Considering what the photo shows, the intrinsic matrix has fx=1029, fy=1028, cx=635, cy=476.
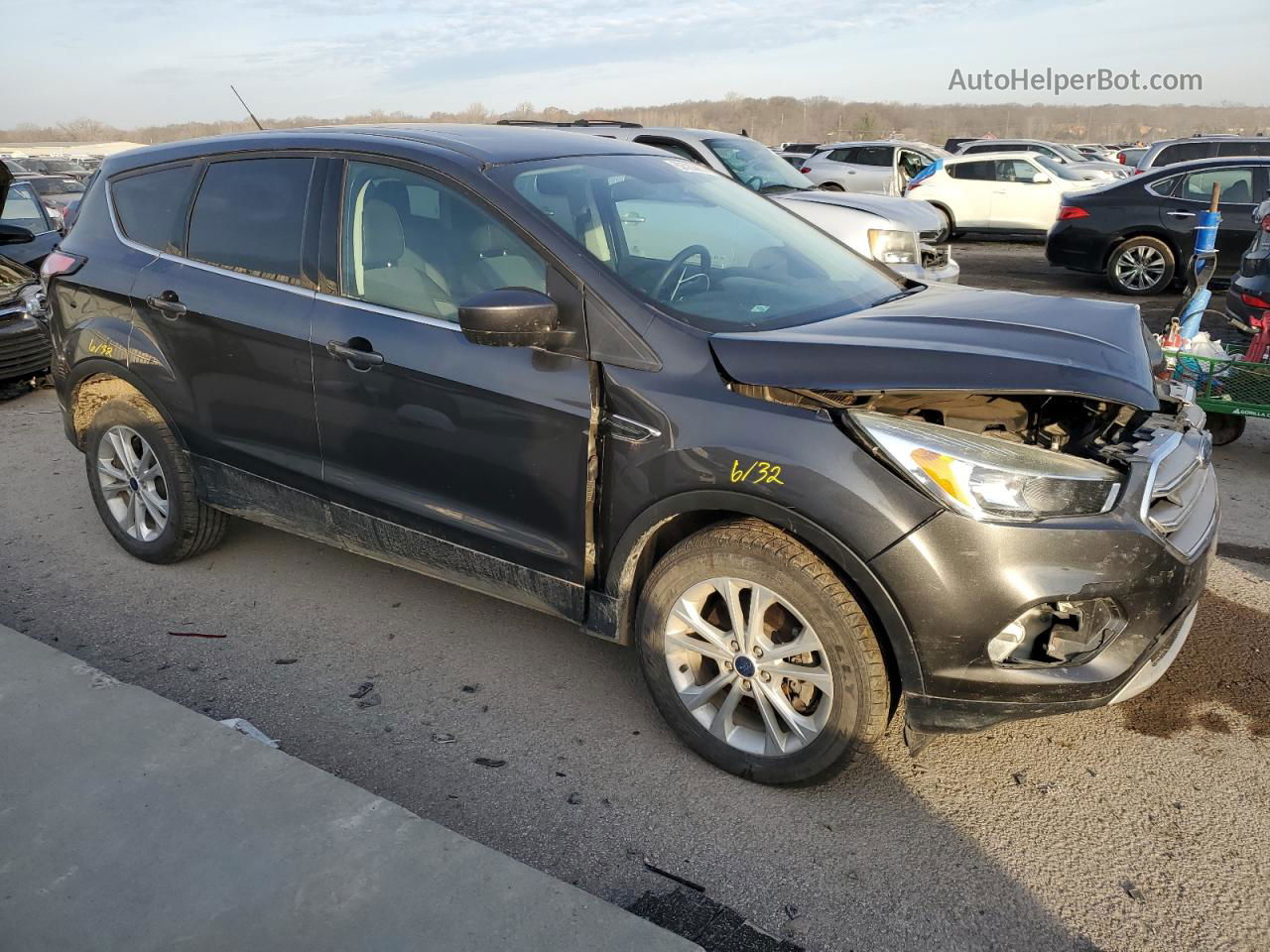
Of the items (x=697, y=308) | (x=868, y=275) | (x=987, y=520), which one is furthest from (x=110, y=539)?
(x=987, y=520)

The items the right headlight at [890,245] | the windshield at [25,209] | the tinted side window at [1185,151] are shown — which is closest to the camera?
the right headlight at [890,245]

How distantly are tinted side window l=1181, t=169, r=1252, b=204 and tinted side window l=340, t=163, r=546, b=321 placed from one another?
11.0 meters

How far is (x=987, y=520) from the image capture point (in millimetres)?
2604

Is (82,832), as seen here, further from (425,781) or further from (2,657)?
(2,657)

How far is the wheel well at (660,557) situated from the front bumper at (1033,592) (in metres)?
0.11

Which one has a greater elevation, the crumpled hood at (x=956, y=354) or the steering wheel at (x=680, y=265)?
the steering wheel at (x=680, y=265)

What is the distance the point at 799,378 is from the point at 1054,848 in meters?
1.45

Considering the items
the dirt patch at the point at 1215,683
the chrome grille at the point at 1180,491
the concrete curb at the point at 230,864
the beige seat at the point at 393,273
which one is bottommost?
the dirt patch at the point at 1215,683

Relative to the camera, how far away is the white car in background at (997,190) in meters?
18.1

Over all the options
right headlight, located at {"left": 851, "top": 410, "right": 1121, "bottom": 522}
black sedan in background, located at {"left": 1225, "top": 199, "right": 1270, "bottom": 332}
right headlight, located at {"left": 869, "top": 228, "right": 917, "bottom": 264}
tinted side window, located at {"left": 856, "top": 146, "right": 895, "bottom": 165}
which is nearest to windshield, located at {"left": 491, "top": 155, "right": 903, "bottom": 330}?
right headlight, located at {"left": 851, "top": 410, "right": 1121, "bottom": 522}

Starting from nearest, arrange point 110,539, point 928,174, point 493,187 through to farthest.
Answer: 1. point 493,187
2. point 110,539
3. point 928,174

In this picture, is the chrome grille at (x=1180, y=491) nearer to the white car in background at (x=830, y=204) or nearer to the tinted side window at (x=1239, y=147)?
the white car in background at (x=830, y=204)

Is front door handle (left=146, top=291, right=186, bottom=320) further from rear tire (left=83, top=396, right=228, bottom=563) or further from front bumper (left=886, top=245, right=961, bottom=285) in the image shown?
front bumper (left=886, top=245, right=961, bottom=285)

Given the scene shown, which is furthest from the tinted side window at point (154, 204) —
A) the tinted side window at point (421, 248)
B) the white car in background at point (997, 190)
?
the white car in background at point (997, 190)
